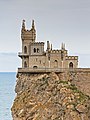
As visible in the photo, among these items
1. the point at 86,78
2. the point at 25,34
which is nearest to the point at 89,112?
the point at 86,78

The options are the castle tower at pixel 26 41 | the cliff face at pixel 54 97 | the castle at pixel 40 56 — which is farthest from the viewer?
the castle tower at pixel 26 41

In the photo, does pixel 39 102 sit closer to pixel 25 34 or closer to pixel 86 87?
pixel 86 87

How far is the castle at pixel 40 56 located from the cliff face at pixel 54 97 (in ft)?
7.36

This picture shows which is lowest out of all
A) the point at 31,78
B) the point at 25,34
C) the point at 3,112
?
A: the point at 3,112

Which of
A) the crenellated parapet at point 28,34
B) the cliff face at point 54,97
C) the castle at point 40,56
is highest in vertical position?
the crenellated parapet at point 28,34

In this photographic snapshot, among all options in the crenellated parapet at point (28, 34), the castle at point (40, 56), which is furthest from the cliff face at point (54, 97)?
the crenellated parapet at point (28, 34)

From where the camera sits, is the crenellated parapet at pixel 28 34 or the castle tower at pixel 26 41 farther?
the crenellated parapet at pixel 28 34

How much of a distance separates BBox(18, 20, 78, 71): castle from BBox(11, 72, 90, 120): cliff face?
2.24 metres

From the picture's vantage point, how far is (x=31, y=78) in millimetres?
76375

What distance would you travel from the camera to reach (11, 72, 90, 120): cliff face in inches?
2749

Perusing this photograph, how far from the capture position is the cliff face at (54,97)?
69812 mm

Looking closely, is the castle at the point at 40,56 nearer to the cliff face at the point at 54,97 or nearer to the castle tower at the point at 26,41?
the castle tower at the point at 26,41

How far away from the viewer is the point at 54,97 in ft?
234

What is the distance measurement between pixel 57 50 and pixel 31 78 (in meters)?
5.78
